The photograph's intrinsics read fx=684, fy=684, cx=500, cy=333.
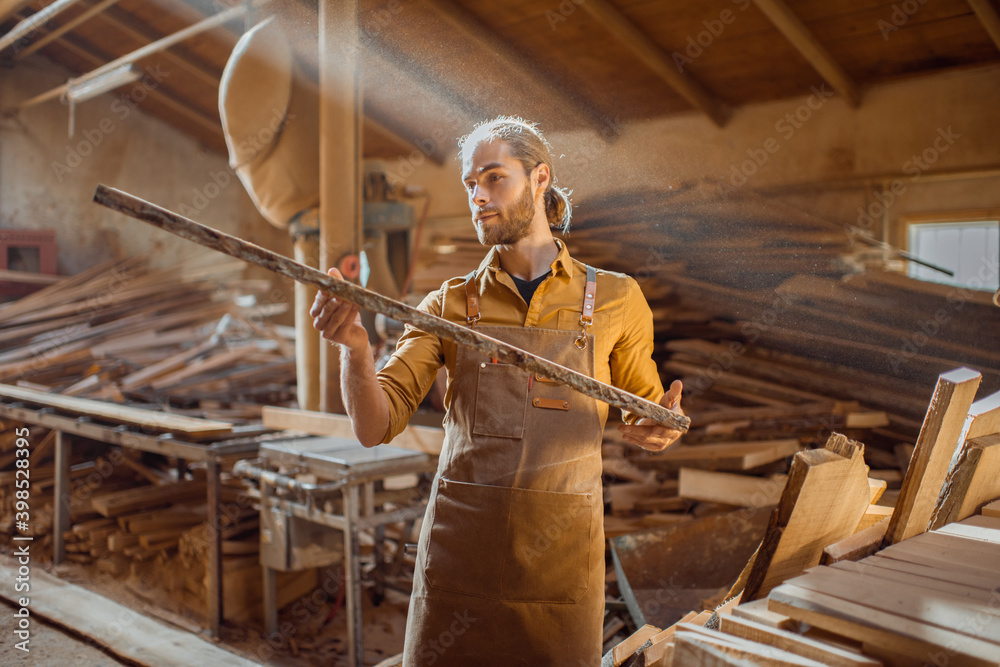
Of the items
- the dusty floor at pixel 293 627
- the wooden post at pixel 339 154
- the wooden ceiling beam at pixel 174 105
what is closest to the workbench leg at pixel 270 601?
the dusty floor at pixel 293 627

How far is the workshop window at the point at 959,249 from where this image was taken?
18.1 feet

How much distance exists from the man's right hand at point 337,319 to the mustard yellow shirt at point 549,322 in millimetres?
213

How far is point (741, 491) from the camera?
3.55m

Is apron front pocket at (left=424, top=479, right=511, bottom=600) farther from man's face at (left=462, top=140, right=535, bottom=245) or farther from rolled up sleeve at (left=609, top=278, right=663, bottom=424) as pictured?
man's face at (left=462, top=140, right=535, bottom=245)

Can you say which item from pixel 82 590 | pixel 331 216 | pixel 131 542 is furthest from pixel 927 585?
pixel 131 542

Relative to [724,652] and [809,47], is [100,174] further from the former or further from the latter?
[724,652]

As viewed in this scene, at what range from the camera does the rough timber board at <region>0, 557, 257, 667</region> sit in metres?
2.88

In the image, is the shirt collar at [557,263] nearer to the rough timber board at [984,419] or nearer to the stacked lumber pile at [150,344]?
the rough timber board at [984,419]

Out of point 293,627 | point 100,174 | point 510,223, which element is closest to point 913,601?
point 510,223

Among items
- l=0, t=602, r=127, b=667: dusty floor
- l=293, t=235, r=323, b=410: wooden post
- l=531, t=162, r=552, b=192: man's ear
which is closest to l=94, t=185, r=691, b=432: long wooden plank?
l=531, t=162, r=552, b=192: man's ear

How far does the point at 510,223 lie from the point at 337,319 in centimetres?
51

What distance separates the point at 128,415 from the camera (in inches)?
164

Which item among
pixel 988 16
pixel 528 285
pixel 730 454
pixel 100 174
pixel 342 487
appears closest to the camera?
pixel 528 285

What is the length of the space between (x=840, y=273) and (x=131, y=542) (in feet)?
15.8
